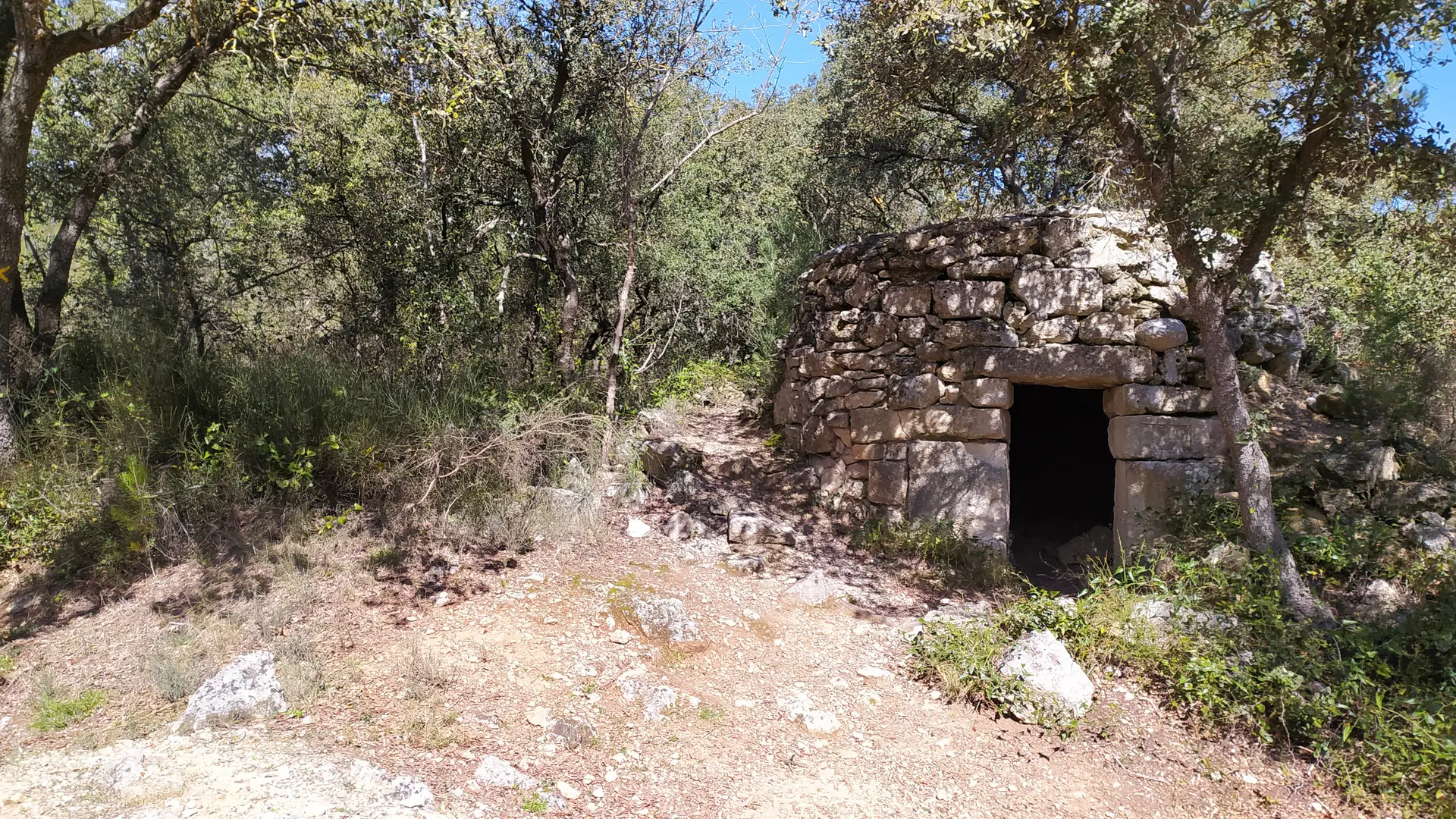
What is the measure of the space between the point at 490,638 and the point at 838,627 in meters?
2.08

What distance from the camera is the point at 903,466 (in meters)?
6.07

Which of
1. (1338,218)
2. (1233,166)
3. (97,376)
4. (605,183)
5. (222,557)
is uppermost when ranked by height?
(605,183)

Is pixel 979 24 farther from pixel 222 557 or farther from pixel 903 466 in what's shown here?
pixel 222 557

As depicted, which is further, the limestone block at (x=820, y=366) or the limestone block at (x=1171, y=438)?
the limestone block at (x=820, y=366)

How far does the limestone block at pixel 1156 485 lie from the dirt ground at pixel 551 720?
5.63 ft

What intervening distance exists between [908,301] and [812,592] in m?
2.44

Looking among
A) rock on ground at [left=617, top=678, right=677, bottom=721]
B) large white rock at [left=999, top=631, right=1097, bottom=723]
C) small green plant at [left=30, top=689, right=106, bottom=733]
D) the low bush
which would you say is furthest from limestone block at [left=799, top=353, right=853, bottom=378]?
small green plant at [left=30, top=689, right=106, bottom=733]

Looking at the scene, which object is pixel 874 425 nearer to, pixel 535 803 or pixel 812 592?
pixel 812 592

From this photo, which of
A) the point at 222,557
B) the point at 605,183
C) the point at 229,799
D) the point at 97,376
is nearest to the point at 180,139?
the point at 97,376

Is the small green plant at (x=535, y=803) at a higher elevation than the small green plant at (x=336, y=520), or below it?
below

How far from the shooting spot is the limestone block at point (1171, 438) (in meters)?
5.56

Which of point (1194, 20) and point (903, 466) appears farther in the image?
point (903, 466)

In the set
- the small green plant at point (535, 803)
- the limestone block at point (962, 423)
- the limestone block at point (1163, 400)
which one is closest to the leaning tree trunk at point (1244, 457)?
the limestone block at point (1163, 400)

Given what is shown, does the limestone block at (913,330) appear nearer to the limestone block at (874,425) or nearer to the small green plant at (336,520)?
the limestone block at (874,425)
